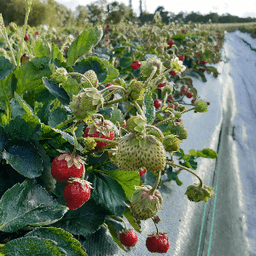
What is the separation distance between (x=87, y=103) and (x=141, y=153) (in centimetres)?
11

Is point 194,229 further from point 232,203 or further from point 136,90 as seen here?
A: point 136,90

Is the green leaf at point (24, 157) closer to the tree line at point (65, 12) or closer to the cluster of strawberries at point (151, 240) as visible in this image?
the cluster of strawberries at point (151, 240)

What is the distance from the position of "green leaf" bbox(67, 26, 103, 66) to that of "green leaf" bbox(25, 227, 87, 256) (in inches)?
13.9

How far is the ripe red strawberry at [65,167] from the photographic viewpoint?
1.23ft

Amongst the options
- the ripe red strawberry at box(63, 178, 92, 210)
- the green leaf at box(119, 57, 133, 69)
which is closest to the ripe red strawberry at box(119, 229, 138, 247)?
the ripe red strawberry at box(63, 178, 92, 210)


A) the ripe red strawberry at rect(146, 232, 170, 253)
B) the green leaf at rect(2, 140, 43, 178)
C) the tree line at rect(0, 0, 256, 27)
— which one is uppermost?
the tree line at rect(0, 0, 256, 27)

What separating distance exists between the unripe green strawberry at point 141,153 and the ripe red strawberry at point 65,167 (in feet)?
0.26

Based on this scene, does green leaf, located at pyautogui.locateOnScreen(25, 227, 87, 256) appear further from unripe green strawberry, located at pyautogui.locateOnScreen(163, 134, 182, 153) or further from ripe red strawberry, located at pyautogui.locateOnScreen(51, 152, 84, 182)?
unripe green strawberry, located at pyautogui.locateOnScreen(163, 134, 182, 153)

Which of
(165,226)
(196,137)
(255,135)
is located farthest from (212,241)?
(255,135)

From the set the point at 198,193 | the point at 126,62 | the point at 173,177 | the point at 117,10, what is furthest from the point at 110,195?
the point at 117,10

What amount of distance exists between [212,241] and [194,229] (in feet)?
0.34

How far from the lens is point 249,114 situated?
8.75 ft

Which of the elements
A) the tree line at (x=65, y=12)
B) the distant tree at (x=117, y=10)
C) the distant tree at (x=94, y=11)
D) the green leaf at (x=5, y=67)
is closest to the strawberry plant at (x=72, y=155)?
the green leaf at (x=5, y=67)

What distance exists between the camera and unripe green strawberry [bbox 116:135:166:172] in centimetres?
36
